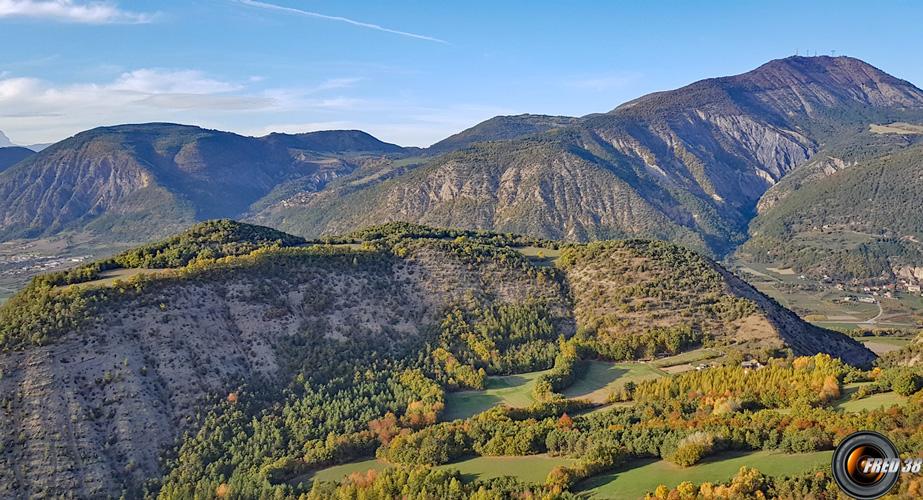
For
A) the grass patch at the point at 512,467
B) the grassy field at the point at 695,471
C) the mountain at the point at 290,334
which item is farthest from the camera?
the mountain at the point at 290,334

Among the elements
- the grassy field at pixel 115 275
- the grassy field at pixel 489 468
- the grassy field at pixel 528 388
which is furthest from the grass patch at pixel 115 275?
the grassy field at pixel 528 388

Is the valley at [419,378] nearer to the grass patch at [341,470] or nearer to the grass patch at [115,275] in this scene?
the grass patch at [341,470]

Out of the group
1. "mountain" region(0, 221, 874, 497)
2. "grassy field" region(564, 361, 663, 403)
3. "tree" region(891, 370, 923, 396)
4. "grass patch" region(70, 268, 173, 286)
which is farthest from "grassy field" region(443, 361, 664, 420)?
"grass patch" region(70, 268, 173, 286)

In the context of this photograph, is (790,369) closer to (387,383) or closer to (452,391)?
(452,391)

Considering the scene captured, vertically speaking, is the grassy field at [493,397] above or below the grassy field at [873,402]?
below

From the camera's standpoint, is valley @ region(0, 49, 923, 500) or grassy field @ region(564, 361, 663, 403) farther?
grassy field @ region(564, 361, 663, 403)

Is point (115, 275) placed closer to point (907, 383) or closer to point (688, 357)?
point (688, 357)

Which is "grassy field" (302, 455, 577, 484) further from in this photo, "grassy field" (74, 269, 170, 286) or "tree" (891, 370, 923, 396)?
"grassy field" (74, 269, 170, 286)
